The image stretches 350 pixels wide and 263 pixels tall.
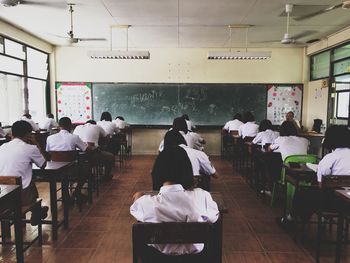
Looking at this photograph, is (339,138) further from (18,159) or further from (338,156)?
(18,159)

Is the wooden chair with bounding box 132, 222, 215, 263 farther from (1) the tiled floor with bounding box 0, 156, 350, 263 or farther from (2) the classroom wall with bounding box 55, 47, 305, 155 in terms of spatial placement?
(2) the classroom wall with bounding box 55, 47, 305, 155

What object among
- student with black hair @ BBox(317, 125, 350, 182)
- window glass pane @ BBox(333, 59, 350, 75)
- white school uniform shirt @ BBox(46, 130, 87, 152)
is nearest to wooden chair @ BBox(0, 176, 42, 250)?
white school uniform shirt @ BBox(46, 130, 87, 152)

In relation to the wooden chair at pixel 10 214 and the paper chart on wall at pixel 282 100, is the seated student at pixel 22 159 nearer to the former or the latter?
the wooden chair at pixel 10 214

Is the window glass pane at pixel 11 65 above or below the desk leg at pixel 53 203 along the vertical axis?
above

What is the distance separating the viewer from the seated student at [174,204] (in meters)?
1.55

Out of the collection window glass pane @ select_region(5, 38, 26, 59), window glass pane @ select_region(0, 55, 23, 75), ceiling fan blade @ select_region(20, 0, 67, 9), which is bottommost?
window glass pane @ select_region(0, 55, 23, 75)

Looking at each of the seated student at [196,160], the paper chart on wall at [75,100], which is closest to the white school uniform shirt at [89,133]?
the seated student at [196,160]

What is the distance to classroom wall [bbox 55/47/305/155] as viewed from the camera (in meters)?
8.09

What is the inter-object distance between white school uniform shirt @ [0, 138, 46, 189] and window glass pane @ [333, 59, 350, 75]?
19.5 feet

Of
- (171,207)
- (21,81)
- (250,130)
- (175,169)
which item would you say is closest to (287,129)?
(250,130)

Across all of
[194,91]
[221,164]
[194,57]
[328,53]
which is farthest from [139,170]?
[328,53]

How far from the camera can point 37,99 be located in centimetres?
779

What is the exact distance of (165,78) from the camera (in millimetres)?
8164

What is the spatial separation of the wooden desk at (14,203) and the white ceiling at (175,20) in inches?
124
